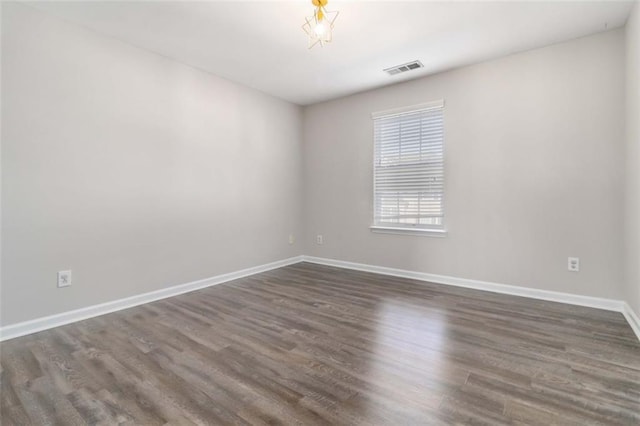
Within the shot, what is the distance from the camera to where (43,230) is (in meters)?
2.42

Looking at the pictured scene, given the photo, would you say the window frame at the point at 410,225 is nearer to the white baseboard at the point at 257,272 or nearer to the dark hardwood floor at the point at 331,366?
the white baseboard at the point at 257,272

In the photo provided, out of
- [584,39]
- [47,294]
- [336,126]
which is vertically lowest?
[47,294]

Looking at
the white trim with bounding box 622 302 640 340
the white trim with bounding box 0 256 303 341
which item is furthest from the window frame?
the white trim with bounding box 0 256 303 341

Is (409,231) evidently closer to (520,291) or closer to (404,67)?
(520,291)

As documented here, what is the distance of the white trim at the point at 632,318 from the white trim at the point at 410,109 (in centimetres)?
260

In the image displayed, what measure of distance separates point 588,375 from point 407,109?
10.3 ft

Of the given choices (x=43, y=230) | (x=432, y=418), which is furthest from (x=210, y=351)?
(x=43, y=230)

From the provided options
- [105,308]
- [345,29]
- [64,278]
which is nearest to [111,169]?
[64,278]

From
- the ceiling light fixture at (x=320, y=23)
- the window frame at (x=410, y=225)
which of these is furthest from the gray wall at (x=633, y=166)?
the ceiling light fixture at (x=320, y=23)

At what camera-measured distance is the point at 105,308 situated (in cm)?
276

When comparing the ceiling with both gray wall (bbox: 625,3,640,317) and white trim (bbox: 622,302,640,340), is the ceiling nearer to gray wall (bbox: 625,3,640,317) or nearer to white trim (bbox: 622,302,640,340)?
gray wall (bbox: 625,3,640,317)

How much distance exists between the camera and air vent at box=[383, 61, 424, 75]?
3.35 metres

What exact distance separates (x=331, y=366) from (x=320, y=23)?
240 centimetres

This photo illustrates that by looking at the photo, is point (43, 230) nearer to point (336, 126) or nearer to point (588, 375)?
point (336, 126)
